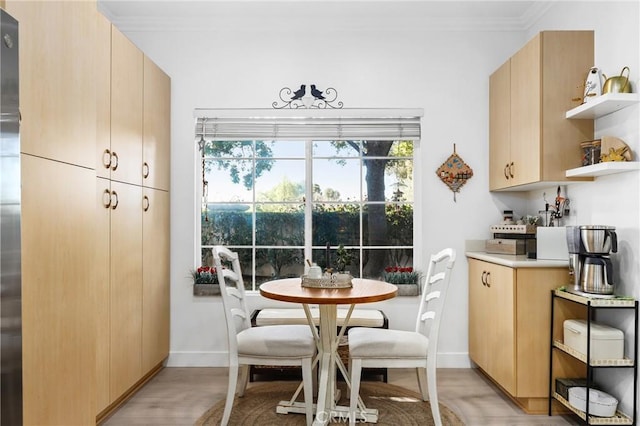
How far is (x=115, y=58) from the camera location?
8.88 feet

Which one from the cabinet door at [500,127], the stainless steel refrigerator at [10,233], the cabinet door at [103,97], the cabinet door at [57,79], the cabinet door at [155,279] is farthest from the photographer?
the cabinet door at [500,127]

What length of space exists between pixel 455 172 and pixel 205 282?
7.35ft

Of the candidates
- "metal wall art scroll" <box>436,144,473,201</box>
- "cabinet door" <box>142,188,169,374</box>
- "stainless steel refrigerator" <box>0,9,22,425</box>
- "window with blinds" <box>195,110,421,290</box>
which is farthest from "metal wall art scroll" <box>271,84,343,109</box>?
"stainless steel refrigerator" <box>0,9,22,425</box>

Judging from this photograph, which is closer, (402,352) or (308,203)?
(402,352)

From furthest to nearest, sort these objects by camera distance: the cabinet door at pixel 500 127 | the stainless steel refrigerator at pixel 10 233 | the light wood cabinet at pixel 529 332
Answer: the cabinet door at pixel 500 127, the light wood cabinet at pixel 529 332, the stainless steel refrigerator at pixel 10 233

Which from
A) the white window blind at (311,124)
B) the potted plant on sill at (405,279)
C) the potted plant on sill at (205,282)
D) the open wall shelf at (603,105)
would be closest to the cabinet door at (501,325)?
the potted plant on sill at (405,279)

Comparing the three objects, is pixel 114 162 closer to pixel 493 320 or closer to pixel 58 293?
pixel 58 293

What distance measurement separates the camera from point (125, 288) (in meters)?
2.82

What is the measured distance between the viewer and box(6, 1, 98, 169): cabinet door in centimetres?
143

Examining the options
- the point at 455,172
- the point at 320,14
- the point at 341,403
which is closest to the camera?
the point at 341,403

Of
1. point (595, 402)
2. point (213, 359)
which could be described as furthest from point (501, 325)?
point (213, 359)

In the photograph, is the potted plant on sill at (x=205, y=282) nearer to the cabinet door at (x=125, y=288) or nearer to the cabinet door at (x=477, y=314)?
the cabinet door at (x=125, y=288)

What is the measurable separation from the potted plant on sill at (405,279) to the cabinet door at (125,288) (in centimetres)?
192

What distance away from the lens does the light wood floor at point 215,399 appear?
2632 millimetres
